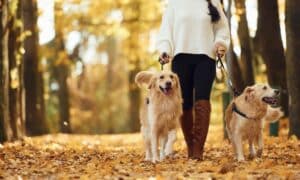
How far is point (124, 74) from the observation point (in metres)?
47.7

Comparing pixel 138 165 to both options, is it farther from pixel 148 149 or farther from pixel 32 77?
pixel 32 77

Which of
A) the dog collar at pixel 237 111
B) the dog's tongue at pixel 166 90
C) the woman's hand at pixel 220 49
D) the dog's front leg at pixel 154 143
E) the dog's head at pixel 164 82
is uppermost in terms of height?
the woman's hand at pixel 220 49

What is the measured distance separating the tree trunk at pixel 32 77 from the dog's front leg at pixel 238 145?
41.8 ft

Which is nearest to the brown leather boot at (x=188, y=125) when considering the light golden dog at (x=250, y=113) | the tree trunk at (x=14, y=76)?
the light golden dog at (x=250, y=113)

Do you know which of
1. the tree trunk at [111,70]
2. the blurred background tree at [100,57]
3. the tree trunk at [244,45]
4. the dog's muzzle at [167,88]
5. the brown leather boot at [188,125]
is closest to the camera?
the dog's muzzle at [167,88]

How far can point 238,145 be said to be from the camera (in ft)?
31.8

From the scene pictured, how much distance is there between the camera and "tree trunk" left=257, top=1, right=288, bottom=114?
58.6 ft

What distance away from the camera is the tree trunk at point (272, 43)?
1786 centimetres

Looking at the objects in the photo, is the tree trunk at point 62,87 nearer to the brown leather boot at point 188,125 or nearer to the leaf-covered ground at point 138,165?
the leaf-covered ground at point 138,165

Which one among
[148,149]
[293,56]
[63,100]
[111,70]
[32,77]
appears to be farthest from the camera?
[111,70]

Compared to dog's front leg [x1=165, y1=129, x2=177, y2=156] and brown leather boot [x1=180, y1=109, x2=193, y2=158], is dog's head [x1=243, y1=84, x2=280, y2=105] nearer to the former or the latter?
brown leather boot [x1=180, y1=109, x2=193, y2=158]

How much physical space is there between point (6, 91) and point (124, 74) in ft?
111

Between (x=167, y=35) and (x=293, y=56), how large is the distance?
161 inches

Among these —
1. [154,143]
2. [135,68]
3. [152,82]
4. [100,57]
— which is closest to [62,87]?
[135,68]
